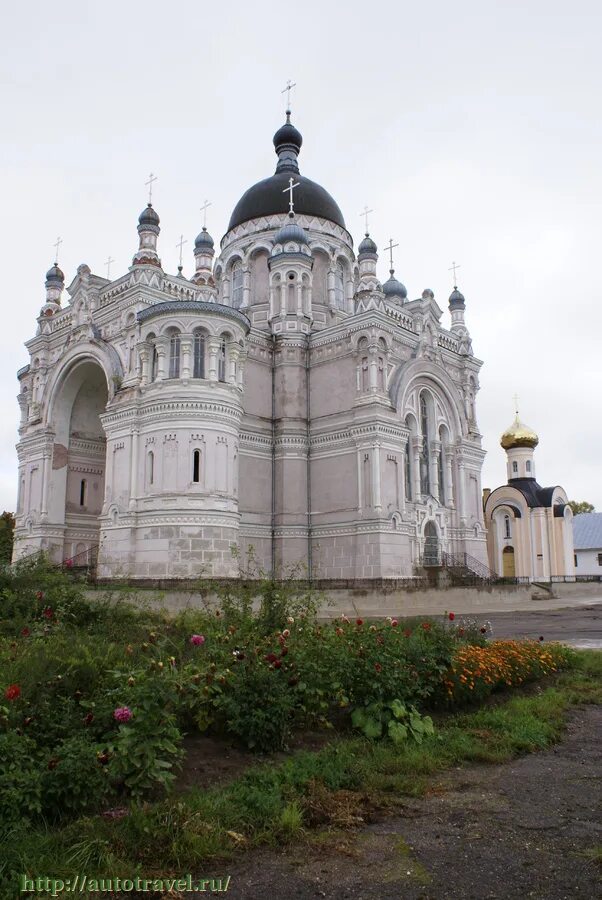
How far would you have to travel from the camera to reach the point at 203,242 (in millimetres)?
33906

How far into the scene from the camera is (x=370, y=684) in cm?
684

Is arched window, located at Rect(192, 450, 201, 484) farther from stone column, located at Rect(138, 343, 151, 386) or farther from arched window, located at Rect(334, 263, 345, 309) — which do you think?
arched window, located at Rect(334, 263, 345, 309)

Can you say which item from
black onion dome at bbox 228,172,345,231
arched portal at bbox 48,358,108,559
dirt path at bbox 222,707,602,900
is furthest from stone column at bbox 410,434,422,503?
dirt path at bbox 222,707,602,900

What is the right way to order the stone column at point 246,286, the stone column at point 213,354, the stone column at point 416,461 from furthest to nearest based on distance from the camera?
the stone column at point 246,286 → the stone column at point 416,461 → the stone column at point 213,354

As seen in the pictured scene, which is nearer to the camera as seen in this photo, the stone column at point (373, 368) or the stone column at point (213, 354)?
the stone column at point (213, 354)

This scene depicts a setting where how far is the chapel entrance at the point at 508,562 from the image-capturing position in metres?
44.0

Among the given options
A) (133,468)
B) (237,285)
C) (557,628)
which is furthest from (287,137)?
(557,628)

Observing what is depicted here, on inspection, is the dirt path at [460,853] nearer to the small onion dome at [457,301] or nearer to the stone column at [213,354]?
the stone column at [213,354]

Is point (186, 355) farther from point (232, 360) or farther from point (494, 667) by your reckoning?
point (494, 667)

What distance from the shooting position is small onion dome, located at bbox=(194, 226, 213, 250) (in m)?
33.8

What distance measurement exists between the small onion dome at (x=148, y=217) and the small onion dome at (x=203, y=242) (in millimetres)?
5235

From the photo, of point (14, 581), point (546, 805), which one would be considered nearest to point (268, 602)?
point (546, 805)

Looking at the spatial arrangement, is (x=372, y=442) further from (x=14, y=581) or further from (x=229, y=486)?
(x=14, y=581)

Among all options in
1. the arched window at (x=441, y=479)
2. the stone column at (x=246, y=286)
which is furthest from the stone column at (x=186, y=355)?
the arched window at (x=441, y=479)
